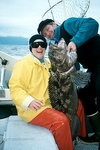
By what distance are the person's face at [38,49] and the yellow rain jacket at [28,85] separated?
12 centimetres

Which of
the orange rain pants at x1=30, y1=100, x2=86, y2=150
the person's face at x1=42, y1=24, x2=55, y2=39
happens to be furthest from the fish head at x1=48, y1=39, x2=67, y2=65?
the person's face at x1=42, y1=24, x2=55, y2=39

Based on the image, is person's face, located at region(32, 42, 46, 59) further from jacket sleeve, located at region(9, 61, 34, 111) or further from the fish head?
the fish head

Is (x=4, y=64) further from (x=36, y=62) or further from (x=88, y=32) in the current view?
(x=88, y=32)

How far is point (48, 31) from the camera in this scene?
3682mm

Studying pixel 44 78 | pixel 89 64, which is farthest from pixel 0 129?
pixel 89 64

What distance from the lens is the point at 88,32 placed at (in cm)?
315

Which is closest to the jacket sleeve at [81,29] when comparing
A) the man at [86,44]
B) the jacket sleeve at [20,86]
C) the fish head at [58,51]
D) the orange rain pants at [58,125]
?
the man at [86,44]

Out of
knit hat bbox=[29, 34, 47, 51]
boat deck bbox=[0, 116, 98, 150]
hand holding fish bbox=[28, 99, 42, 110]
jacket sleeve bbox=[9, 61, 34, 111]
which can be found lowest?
boat deck bbox=[0, 116, 98, 150]

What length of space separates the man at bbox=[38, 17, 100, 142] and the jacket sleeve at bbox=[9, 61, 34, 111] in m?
0.64

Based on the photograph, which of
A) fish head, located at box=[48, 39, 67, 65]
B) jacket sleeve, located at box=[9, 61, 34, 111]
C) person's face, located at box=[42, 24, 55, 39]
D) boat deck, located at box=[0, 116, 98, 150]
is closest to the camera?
boat deck, located at box=[0, 116, 98, 150]

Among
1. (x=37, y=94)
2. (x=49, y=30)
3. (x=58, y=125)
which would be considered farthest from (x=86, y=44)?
(x=58, y=125)

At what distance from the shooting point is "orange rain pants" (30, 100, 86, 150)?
2.97 m

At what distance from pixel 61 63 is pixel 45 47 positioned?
596 mm

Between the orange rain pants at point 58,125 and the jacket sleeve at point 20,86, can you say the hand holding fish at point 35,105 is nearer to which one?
the jacket sleeve at point 20,86
